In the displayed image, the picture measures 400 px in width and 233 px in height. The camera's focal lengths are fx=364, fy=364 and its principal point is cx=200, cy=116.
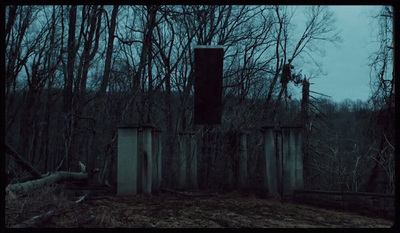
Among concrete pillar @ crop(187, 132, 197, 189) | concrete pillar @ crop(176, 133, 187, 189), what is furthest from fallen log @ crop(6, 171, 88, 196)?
concrete pillar @ crop(187, 132, 197, 189)

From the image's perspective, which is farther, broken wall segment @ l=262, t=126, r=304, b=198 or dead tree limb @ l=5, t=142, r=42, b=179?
broken wall segment @ l=262, t=126, r=304, b=198

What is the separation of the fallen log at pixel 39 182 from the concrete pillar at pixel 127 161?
1673 millimetres

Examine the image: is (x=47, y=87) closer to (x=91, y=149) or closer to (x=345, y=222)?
(x=91, y=149)

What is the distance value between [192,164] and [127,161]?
275 centimetres

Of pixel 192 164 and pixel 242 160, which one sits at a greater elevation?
pixel 242 160

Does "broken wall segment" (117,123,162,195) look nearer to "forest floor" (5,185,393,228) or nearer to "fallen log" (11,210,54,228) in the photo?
"forest floor" (5,185,393,228)

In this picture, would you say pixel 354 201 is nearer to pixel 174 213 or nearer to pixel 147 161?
pixel 174 213

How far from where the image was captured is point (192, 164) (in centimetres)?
1144

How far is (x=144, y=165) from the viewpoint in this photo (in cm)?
927

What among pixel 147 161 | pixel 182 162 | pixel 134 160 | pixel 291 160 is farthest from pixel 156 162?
pixel 291 160

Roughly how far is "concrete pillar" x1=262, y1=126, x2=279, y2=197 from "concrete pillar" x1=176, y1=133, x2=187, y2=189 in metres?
2.86

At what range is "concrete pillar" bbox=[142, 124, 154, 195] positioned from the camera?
9250 millimetres

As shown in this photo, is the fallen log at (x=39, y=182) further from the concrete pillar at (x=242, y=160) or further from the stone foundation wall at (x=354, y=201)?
the stone foundation wall at (x=354, y=201)

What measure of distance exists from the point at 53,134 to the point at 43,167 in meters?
1.89
